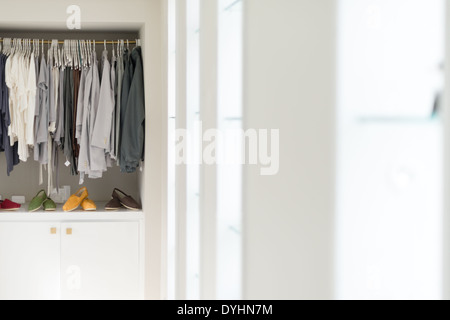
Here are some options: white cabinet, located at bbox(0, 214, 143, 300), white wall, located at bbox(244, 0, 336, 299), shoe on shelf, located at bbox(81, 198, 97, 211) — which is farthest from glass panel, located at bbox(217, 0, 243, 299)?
shoe on shelf, located at bbox(81, 198, 97, 211)

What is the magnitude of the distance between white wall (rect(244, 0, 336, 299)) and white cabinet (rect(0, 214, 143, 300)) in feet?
9.03

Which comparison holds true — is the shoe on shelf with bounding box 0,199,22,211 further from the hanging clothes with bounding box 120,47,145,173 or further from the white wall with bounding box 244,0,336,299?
the white wall with bounding box 244,0,336,299

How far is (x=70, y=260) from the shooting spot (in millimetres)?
3875

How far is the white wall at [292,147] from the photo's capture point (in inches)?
36.1

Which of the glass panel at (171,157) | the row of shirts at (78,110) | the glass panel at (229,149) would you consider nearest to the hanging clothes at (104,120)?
the row of shirts at (78,110)

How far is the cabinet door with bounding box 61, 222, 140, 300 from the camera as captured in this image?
12.7 ft

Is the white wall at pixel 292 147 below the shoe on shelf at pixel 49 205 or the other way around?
the other way around

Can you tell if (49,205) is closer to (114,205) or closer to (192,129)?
(114,205)

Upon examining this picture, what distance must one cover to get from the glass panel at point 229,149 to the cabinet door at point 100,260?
2.40 metres

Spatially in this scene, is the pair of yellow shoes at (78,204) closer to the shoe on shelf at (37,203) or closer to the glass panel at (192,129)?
the shoe on shelf at (37,203)

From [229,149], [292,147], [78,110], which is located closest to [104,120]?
[78,110]

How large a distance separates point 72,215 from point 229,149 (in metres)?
2.63

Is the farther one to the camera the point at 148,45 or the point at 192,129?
the point at 148,45
